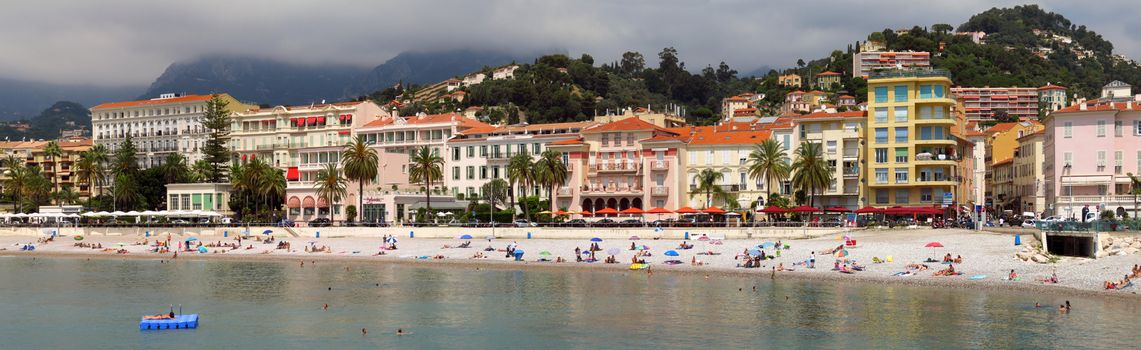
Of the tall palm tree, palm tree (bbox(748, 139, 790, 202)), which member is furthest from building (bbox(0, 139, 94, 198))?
palm tree (bbox(748, 139, 790, 202))

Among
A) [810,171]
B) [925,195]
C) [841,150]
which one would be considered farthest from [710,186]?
[925,195]

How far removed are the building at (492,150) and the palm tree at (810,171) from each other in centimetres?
2461

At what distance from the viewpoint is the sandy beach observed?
49969 millimetres

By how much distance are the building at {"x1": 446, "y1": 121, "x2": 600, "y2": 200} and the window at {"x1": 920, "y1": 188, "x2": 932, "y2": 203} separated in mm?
30696

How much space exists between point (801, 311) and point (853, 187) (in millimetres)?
41637

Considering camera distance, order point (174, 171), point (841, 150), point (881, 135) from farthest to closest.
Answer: point (174, 171), point (841, 150), point (881, 135)

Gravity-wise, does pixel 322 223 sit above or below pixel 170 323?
above

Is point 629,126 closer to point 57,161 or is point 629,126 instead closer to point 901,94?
point 901,94

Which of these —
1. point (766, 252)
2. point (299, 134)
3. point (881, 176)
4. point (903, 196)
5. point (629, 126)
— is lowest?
point (766, 252)

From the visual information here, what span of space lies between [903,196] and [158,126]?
307 feet

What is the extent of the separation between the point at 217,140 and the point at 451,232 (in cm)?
4675

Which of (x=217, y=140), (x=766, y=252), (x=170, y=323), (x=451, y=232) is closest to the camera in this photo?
(x=170, y=323)

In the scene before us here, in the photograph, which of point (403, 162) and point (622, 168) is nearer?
point (622, 168)

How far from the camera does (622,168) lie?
90.4m
